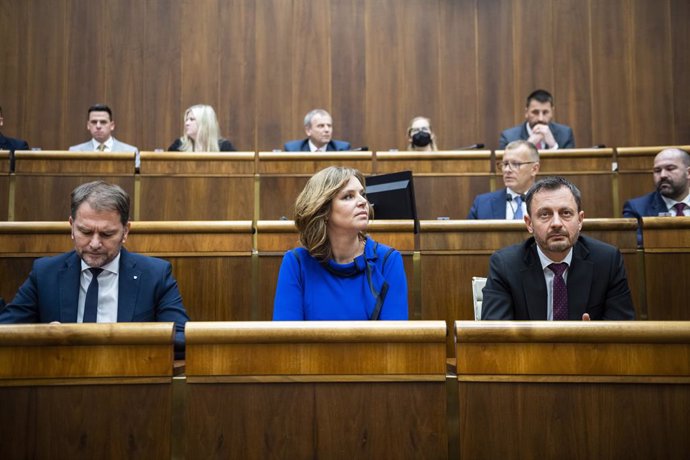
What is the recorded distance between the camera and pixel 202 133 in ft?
6.87

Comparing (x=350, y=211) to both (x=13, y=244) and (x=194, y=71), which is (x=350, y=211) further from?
(x=194, y=71)

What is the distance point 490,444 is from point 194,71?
2.38 metres

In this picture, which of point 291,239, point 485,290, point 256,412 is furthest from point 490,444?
point 291,239

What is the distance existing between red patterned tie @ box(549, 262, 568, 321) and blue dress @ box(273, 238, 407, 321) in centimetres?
22

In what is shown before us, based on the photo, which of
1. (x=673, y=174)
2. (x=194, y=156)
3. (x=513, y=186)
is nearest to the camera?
(x=673, y=174)

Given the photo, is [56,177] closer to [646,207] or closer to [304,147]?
[304,147]

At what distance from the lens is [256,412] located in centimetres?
62

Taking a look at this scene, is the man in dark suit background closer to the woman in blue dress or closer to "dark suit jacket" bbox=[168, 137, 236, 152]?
the woman in blue dress

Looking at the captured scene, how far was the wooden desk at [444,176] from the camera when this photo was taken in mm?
1794

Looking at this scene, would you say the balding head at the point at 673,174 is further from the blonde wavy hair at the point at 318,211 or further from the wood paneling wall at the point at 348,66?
the wood paneling wall at the point at 348,66

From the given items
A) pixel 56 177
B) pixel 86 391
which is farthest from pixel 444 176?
pixel 86 391

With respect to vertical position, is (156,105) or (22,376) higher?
(156,105)

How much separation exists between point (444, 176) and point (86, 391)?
52.5 inches

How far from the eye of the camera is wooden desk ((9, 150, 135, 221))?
165 centimetres
